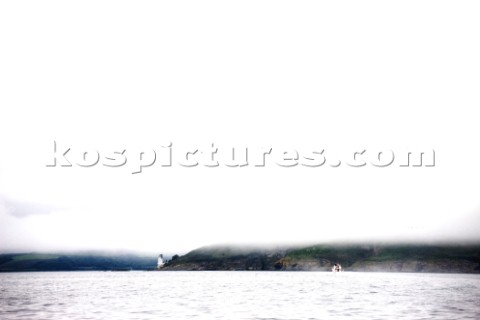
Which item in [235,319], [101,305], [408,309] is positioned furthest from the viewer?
[101,305]

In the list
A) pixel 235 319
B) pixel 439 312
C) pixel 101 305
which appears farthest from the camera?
pixel 101 305

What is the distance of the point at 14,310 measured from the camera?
44.4 m

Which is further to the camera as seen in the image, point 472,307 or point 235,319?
point 472,307

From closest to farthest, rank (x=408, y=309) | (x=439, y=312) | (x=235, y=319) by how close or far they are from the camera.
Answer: (x=235, y=319)
(x=439, y=312)
(x=408, y=309)

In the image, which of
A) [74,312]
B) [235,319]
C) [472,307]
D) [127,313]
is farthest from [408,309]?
[74,312]

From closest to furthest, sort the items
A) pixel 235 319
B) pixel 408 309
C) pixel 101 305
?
1. pixel 235 319
2. pixel 408 309
3. pixel 101 305

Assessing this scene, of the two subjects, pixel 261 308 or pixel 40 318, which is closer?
pixel 40 318

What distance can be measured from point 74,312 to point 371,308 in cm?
2860

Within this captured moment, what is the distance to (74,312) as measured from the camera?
4344cm

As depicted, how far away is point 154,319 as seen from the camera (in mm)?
37656

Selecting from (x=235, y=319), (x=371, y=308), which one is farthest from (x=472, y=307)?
(x=235, y=319)

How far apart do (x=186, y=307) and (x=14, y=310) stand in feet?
53.7

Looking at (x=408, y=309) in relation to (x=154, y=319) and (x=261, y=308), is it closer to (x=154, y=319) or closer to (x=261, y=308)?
(x=261, y=308)

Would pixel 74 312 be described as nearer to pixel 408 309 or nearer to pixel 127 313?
pixel 127 313
